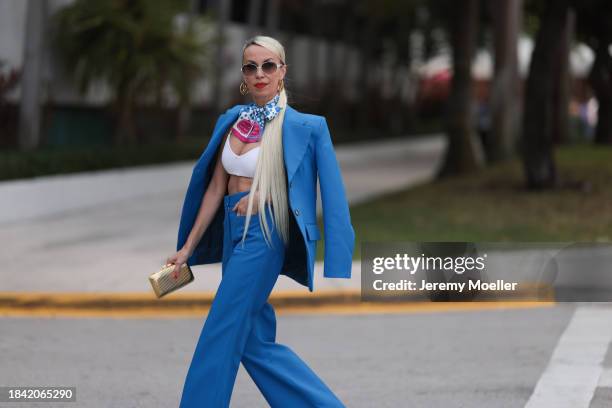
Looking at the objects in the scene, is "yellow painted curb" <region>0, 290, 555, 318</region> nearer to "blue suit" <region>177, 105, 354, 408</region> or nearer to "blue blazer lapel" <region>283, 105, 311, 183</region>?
"blue suit" <region>177, 105, 354, 408</region>

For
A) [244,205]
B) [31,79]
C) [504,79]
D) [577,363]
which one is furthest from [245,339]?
[504,79]

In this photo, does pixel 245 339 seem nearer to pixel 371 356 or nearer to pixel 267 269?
pixel 267 269

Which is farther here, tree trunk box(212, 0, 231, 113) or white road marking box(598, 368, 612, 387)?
tree trunk box(212, 0, 231, 113)

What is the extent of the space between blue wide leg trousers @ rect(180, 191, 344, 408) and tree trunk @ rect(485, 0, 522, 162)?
22.9m

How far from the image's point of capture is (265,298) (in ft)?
18.1

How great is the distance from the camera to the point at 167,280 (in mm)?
5551

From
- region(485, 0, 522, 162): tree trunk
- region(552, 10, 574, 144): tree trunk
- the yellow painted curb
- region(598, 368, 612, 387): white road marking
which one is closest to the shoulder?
region(598, 368, 612, 387): white road marking

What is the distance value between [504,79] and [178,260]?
920 inches

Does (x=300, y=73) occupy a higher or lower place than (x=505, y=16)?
lower

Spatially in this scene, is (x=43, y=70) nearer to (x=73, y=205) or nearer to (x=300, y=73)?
(x=73, y=205)

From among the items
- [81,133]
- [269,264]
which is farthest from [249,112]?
[81,133]

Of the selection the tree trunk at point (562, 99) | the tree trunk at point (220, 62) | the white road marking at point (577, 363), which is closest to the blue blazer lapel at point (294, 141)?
the white road marking at point (577, 363)

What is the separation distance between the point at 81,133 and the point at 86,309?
466 inches

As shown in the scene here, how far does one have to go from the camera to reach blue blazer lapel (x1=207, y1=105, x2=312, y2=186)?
17.8ft
